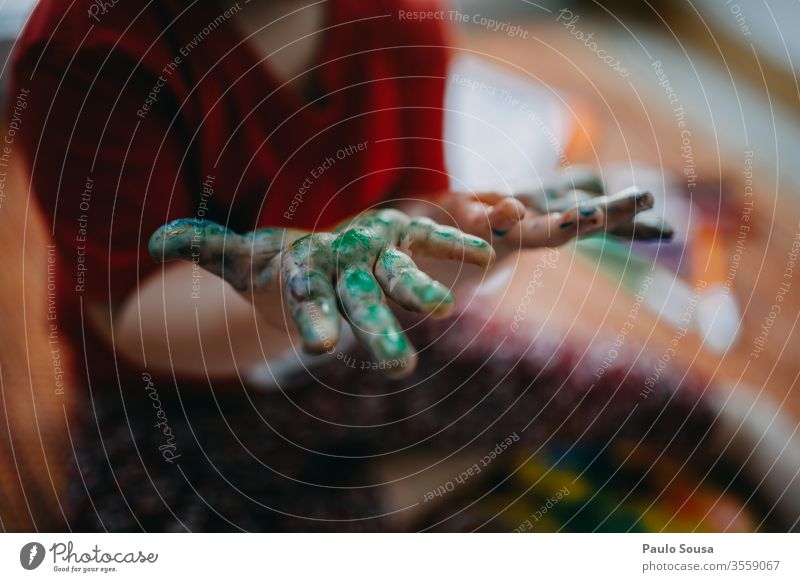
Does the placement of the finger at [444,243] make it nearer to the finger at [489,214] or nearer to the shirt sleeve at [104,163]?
the finger at [489,214]

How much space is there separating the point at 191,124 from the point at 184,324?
5.2 inches

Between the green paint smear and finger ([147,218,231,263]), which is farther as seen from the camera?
the green paint smear

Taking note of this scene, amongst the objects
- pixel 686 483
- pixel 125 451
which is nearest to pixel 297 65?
pixel 125 451

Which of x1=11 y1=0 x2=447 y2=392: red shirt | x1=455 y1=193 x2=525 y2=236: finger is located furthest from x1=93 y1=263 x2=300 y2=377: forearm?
x1=455 y1=193 x2=525 y2=236: finger

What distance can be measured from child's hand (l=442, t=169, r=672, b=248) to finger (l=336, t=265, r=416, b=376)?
0.13 metres

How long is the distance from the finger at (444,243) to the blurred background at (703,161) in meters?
0.13

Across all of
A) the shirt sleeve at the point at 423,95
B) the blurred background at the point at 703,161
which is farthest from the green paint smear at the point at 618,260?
the shirt sleeve at the point at 423,95

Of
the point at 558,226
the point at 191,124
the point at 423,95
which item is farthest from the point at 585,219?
the point at 191,124

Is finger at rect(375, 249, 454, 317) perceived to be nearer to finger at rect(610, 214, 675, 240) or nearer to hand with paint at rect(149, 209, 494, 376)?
hand with paint at rect(149, 209, 494, 376)

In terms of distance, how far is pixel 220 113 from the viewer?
0.47 metres

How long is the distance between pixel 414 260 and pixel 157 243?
165 mm

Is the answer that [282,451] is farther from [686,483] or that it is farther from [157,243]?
[686,483]

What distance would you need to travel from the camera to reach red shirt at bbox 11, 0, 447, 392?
452mm

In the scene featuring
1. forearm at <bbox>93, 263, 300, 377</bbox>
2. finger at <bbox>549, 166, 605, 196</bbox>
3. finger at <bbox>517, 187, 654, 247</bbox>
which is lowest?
forearm at <bbox>93, 263, 300, 377</bbox>
